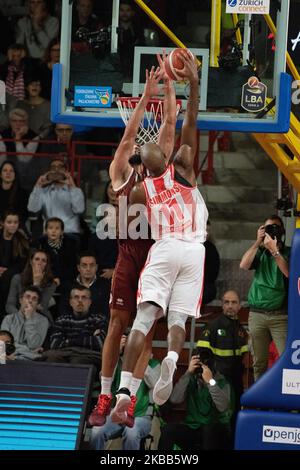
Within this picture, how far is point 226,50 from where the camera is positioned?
34.0 feet

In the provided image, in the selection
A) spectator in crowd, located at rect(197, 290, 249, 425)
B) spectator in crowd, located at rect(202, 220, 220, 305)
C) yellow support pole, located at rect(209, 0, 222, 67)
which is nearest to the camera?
yellow support pole, located at rect(209, 0, 222, 67)

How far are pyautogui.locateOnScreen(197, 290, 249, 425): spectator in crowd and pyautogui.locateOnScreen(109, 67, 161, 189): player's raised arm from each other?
3.43 m

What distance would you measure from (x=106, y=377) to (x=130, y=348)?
64 centimetres

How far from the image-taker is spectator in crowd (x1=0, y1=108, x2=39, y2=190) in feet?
49.8

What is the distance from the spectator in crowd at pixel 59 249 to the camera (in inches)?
547

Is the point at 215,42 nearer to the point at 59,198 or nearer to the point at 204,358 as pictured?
the point at 204,358

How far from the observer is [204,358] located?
12.4m

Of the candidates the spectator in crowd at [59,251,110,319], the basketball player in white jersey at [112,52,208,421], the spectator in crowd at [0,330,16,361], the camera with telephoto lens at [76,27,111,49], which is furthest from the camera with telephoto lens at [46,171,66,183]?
the basketball player in white jersey at [112,52,208,421]

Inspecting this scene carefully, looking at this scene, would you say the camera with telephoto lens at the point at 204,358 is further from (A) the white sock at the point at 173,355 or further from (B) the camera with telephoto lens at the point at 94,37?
(B) the camera with telephoto lens at the point at 94,37

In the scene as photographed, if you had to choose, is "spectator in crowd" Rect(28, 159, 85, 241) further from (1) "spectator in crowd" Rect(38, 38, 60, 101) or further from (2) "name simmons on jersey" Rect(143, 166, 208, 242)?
(2) "name simmons on jersey" Rect(143, 166, 208, 242)

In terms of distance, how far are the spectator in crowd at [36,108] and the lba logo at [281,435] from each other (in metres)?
5.53

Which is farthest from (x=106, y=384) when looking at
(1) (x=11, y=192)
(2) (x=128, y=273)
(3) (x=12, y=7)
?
(3) (x=12, y=7)
